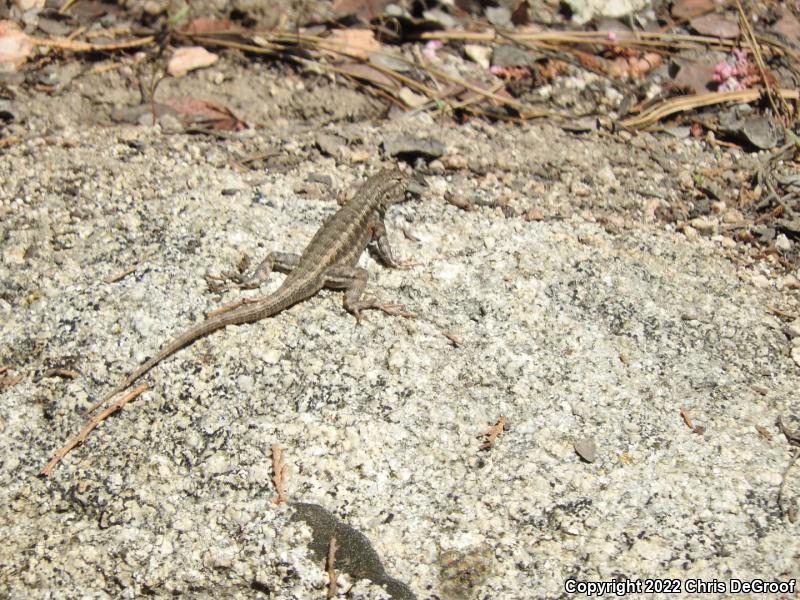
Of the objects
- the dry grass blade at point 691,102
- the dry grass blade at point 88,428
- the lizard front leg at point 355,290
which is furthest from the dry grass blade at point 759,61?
the dry grass blade at point 88,428

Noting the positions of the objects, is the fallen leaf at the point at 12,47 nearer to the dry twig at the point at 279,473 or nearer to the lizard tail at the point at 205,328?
the lizard tail at the point at 205,328

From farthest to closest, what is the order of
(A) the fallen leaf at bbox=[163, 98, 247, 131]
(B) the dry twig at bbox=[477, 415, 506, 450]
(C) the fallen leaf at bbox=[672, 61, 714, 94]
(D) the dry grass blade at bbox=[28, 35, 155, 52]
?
(C) the fallen leaf at bbox=[672, 61, 714, 94], (D) the dry grass blade at bbox=[28, 35, 155, 52], (A) the fallen leaf at bbox=[163, 98, 247, 131], (B) the dry twig at bbox=[477, 415, 506, 450]

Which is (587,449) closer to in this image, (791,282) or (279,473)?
(279,473)

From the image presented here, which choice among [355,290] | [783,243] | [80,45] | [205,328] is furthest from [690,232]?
[80,45]

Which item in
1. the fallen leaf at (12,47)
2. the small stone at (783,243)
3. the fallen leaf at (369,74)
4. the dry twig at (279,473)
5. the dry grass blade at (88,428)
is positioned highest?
the fallen leaf at (369,74)

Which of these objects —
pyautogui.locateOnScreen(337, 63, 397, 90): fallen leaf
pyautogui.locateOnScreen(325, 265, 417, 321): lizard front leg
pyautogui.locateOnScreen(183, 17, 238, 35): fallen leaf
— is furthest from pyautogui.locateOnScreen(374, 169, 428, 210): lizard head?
pyautogui.locateOnScreen(183, 17, 238, 35): fallen leaf

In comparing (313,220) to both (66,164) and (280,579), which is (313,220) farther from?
(280,579)

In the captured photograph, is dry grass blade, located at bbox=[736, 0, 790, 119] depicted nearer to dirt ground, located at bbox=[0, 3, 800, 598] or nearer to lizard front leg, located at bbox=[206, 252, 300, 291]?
dirt ground, located at bbox=[0, 3, 800, 598]
